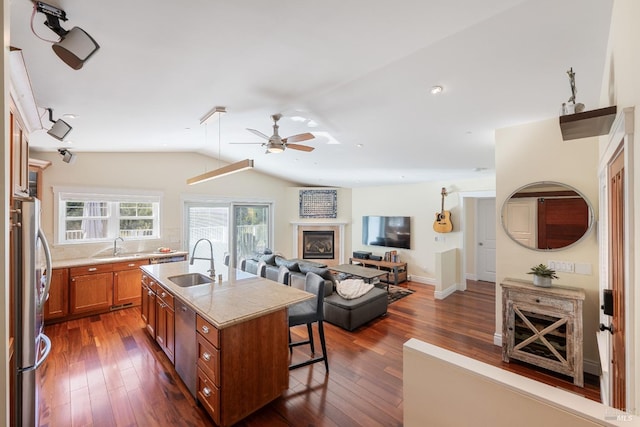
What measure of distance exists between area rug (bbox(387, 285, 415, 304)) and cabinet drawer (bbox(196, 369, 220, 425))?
3528 millimetres

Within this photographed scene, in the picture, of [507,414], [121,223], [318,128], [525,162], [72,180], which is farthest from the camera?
[121,223]

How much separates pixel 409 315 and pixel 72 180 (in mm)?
5810

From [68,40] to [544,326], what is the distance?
407 cm

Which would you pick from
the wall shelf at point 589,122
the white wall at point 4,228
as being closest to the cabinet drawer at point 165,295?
the white wall at point 4,228

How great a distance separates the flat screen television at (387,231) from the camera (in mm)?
6531

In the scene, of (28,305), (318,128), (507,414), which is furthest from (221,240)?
(507,414)

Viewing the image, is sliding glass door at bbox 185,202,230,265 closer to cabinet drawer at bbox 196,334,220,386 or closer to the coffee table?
the coffee table

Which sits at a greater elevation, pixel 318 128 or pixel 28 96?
pixel 318 128

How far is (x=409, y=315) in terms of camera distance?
418 cm

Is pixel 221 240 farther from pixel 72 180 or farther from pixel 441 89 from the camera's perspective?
pixel 441 89

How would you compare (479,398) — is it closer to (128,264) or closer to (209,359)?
(209,359)

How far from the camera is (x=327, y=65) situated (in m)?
2.02

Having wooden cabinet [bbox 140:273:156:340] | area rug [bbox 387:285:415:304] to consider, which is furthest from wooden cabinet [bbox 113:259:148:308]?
area rug [bbox 387:285:415:304]

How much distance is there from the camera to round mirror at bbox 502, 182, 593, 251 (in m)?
2.66
